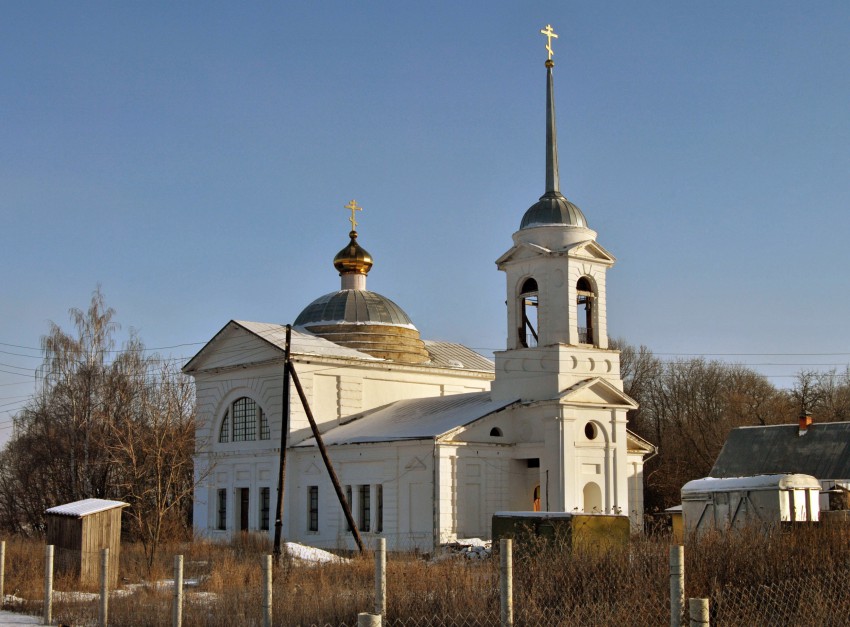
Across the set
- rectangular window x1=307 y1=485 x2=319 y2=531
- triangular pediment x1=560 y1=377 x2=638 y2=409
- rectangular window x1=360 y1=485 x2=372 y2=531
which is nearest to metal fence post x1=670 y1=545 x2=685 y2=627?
triangular pediment x1=560 y1=377 x2=638 y2=409

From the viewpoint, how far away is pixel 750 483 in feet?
74.6

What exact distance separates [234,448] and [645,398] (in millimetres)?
31629

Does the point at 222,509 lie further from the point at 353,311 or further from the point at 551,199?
the point at 551,199

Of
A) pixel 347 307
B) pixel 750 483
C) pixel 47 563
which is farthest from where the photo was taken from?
pixel 347 307

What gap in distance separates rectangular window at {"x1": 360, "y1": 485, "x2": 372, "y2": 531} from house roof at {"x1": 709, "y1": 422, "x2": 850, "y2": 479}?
13.6 meters

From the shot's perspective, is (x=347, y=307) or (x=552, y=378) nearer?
(x=552, y=378)

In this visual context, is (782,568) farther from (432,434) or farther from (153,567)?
(432,434)

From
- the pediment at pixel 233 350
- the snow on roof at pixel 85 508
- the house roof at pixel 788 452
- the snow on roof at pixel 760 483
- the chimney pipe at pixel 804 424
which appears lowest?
the snow on roof at pixel 85 508

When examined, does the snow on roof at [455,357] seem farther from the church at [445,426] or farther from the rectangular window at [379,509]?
the rectangular window at [379,509]

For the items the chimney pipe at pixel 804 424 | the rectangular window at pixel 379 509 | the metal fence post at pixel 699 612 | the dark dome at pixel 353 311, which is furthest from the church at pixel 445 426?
the metal fence post at pixel 699 612

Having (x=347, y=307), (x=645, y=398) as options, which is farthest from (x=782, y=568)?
(x=645, y=398)

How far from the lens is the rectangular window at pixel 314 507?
35.5 metres

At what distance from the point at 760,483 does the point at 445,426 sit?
36.5 ft

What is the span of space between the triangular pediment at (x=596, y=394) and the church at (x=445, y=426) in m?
0.05
